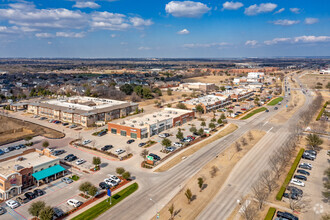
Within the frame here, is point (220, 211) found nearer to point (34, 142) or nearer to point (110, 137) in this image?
point (110, 137)

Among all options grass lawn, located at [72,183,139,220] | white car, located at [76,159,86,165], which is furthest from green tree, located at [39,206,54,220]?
white car, located at [76,159,86,165]

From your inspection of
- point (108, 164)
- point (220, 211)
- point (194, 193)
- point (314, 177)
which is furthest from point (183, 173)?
point (314, 177)

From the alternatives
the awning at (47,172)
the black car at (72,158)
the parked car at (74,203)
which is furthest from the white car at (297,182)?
the black car at (72,158)

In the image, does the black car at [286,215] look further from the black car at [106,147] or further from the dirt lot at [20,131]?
the dirt lot at [20,131]

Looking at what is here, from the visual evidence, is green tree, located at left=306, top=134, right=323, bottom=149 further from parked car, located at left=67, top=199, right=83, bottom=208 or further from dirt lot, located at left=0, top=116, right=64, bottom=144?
dirt lot, located at left=0, top=116, right=64, bottom=144

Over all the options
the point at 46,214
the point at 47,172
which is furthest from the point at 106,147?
the point at 46,214

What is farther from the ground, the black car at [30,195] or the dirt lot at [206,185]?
the dirt lot at [206,185]
